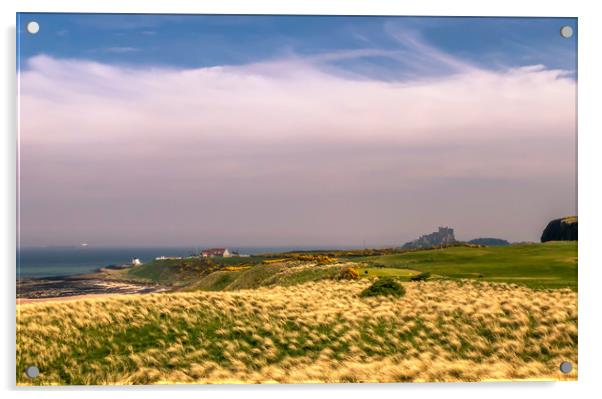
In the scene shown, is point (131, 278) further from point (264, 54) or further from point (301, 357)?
point (264, 54)

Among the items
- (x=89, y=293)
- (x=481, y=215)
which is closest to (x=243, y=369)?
(x=89, y=293)

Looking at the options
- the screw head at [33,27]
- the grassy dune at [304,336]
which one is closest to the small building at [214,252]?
the grassy dune at [304,336]

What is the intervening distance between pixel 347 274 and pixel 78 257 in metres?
4.86

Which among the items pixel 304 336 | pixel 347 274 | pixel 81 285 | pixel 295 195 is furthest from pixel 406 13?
pixel 81 285

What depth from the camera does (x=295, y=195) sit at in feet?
34.2

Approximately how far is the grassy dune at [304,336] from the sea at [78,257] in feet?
1.98

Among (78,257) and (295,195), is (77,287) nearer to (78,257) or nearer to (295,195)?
(78,257)

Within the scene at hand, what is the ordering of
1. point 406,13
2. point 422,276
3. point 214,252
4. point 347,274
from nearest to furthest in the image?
1. point 214,252
2. point 406,13
3. point 422,276
4. point 347,274

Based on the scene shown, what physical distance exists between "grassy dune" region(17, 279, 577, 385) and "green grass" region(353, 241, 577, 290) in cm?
19

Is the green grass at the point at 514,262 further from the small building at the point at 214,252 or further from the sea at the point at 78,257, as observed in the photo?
the sea at the point at 78,257

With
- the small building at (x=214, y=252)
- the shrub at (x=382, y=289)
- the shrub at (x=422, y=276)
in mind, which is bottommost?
the shrub at (x=382, y=289)

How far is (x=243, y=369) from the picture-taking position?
991 centimetres

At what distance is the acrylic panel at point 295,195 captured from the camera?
9.95 meters

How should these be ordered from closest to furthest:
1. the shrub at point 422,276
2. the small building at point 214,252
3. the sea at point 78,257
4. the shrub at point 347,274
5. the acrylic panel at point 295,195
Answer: the sea at point 78,257 → the acrylic panel at point 295,195 → the small building at point 214,252 → the shrub at point 422,276 → the shrub at point 347,274
